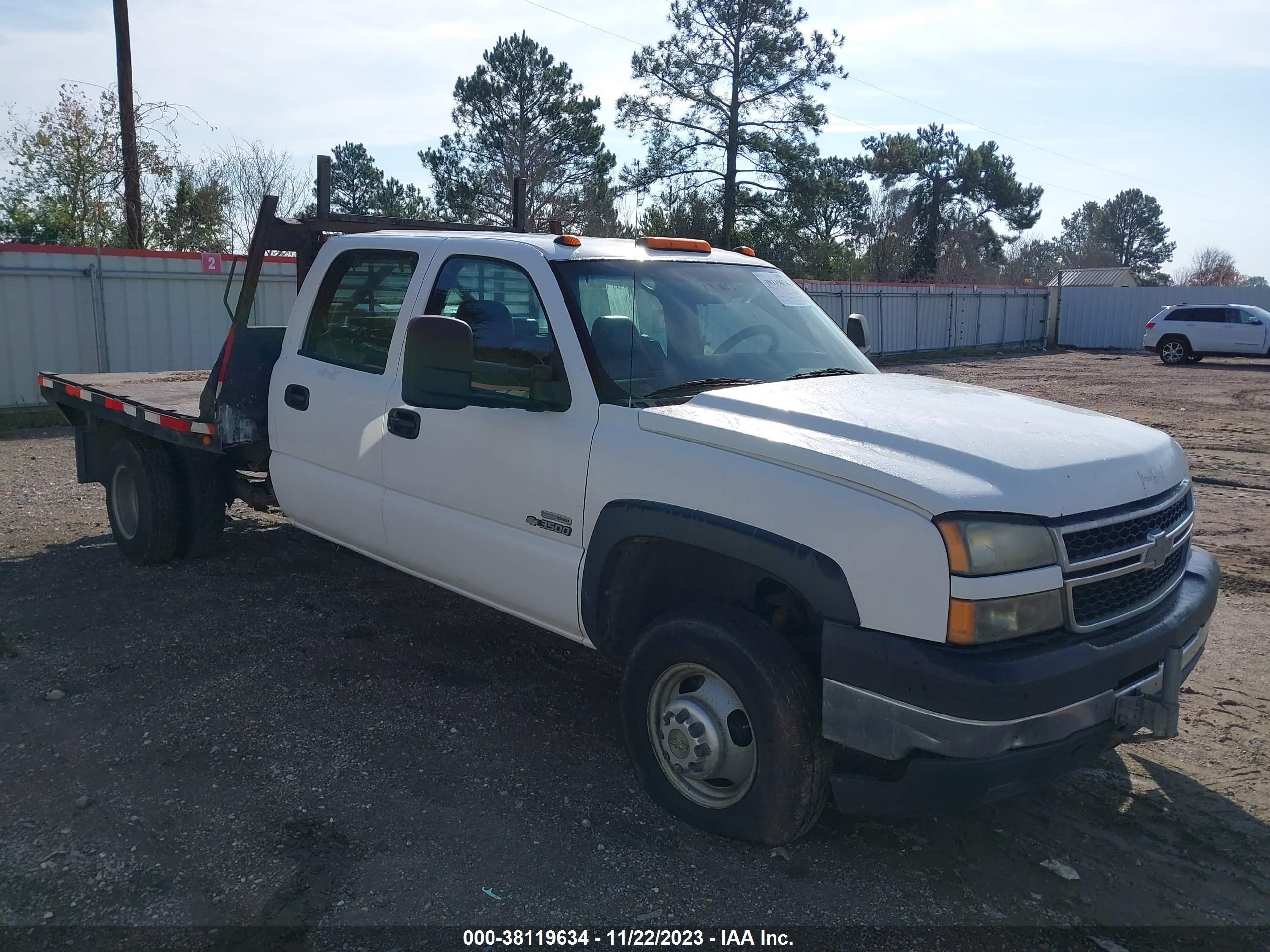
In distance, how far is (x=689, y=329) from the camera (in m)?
4.23

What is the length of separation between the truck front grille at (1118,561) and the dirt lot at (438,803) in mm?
946

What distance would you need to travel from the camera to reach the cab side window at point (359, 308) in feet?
16.0

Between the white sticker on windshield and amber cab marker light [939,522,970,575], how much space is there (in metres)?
Result: 2.10

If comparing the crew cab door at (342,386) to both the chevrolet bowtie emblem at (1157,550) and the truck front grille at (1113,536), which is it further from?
the chevrolet bowtie emblem at (1157,550)

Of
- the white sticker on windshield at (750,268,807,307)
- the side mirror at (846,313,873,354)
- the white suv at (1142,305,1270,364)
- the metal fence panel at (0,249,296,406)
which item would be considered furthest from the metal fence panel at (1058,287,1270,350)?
the white sticker on windshield at (750,268,807,307)

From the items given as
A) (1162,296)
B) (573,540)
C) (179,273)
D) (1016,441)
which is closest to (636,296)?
(573,540)

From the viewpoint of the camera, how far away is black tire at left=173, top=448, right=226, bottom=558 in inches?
254

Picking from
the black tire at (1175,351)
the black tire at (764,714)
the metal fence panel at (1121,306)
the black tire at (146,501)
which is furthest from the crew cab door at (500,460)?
the metal fence panel at (1121,306)

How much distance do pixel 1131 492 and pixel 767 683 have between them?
→ 134 cm

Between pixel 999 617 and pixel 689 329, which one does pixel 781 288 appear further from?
pixel 999 617

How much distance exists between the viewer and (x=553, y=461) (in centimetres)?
396

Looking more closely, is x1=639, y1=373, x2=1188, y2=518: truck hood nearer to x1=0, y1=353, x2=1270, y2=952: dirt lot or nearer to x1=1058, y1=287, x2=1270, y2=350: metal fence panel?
x1=0, y1=353, x2=1270, y2=952: dirt lot

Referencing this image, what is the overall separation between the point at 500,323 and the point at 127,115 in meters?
17.9

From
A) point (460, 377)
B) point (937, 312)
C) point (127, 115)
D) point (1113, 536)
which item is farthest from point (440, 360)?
point (937, 312)
